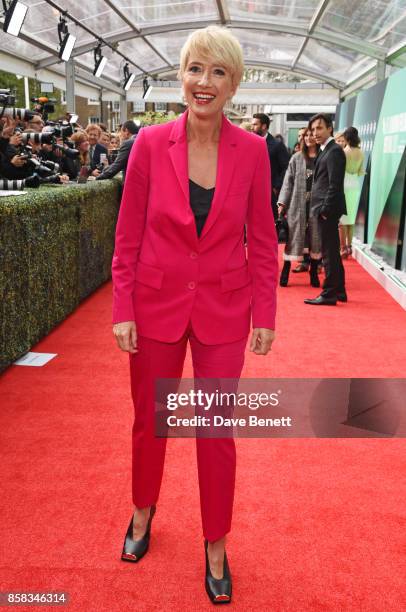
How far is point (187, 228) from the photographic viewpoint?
2121 mm

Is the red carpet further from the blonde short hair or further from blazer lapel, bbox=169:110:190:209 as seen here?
the blonde short hair

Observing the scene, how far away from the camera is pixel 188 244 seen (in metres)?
2.15

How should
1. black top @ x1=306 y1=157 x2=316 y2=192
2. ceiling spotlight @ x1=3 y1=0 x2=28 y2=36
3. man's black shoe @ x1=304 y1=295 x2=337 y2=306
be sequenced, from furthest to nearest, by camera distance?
1. ceiling spotlight @ x1=3 y1=0 x2=28 y2=36
2. black top @ x1=306 y1=157 x2=316 y2=192
3. man's black shoe @ x1=304 y1=295 x2=337 y2=306

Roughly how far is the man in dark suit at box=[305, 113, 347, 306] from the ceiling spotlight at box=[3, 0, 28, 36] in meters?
5.48

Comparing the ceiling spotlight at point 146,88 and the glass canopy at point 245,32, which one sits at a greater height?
the glass canopy at point 245,32

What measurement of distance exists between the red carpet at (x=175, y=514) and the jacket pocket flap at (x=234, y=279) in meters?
1.08

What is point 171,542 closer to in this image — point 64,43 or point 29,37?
point 64,43

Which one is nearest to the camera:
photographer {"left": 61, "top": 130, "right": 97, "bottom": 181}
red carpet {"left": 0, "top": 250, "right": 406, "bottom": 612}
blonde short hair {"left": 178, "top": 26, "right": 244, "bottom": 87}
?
blonde short hair {"left": 178, "top": 26, "right": 244, "bottom": 87}

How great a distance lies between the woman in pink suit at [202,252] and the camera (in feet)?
6.97

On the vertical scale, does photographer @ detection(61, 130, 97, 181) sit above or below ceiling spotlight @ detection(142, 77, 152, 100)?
below

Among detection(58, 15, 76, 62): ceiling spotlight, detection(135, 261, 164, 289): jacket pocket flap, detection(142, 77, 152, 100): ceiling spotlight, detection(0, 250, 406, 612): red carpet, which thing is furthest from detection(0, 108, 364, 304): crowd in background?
detection(142, 77, 152, 100): ceiling spotlight

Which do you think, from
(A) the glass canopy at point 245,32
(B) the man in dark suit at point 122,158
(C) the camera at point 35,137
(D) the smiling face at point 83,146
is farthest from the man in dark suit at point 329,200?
(A) the glass canopy at point 245,32

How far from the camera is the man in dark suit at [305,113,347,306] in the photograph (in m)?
6.77

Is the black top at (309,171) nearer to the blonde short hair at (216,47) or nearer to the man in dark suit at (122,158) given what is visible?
the man in dark suit at (122,158)
